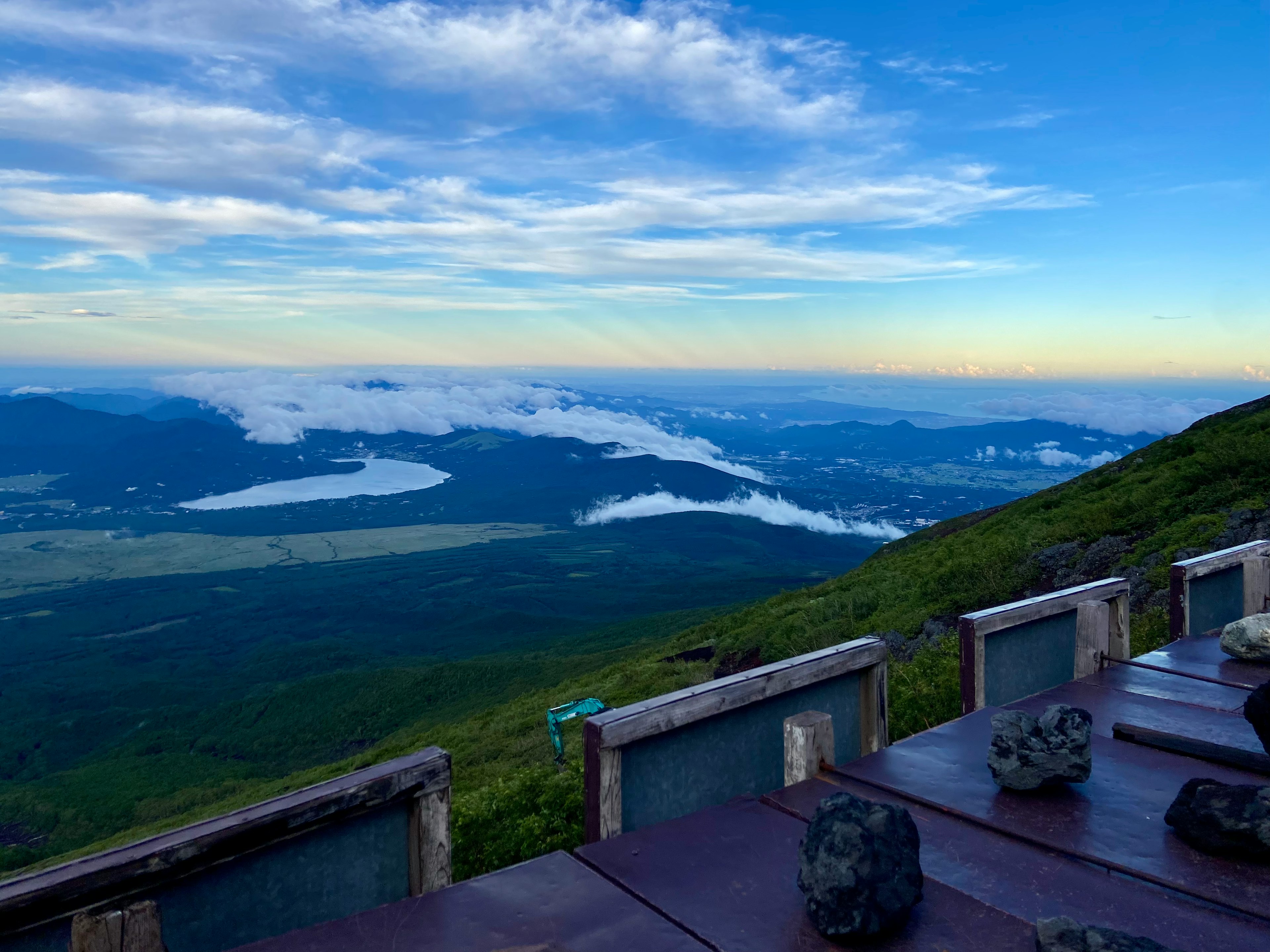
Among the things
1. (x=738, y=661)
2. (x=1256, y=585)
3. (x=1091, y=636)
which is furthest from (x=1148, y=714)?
(x=738, y=661)

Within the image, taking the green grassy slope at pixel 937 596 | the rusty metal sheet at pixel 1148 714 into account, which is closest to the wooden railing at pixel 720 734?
the rusty metal sheet at pixel 1148 714

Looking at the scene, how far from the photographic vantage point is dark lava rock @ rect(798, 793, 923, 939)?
383cm

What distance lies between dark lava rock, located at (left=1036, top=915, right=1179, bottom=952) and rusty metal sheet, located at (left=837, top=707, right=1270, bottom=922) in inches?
41.5

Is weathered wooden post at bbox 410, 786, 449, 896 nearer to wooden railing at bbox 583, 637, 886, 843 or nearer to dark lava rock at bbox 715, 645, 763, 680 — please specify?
wooden railing at bbox 583, 637, 886, 843

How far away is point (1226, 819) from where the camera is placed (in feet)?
15.4

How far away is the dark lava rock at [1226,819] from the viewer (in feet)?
15.0

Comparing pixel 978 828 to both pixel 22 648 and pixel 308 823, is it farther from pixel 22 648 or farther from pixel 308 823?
pixel 22 648

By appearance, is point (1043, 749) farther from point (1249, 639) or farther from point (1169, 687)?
point (1249, 639)

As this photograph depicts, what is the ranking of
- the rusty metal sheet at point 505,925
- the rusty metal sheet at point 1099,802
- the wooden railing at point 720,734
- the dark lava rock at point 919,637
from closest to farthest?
the rusty metal sheet at point 505,925 < the rusty metal sheet at point 1099,802 < the wooden railing at point 720,734 < the dark lava rock at point 919,637

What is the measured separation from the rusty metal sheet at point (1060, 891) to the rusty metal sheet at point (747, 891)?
0.20 meters

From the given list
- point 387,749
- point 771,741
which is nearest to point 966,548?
point 771,741

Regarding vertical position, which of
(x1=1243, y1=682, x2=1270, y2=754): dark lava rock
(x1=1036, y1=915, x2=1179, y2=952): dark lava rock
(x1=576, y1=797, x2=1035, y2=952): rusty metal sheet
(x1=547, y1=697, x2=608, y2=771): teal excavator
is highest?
(x1=1243, y1=682, x2=1270, y2=754): dark lava rock

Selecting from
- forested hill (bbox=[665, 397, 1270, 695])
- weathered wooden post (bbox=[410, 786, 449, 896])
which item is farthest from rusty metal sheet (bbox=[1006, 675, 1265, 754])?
forested hill (bbox=[665, 397, 1270, 695])

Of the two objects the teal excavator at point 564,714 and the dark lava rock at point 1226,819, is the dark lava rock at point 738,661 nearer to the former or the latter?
the teal excavator at point 564,714
